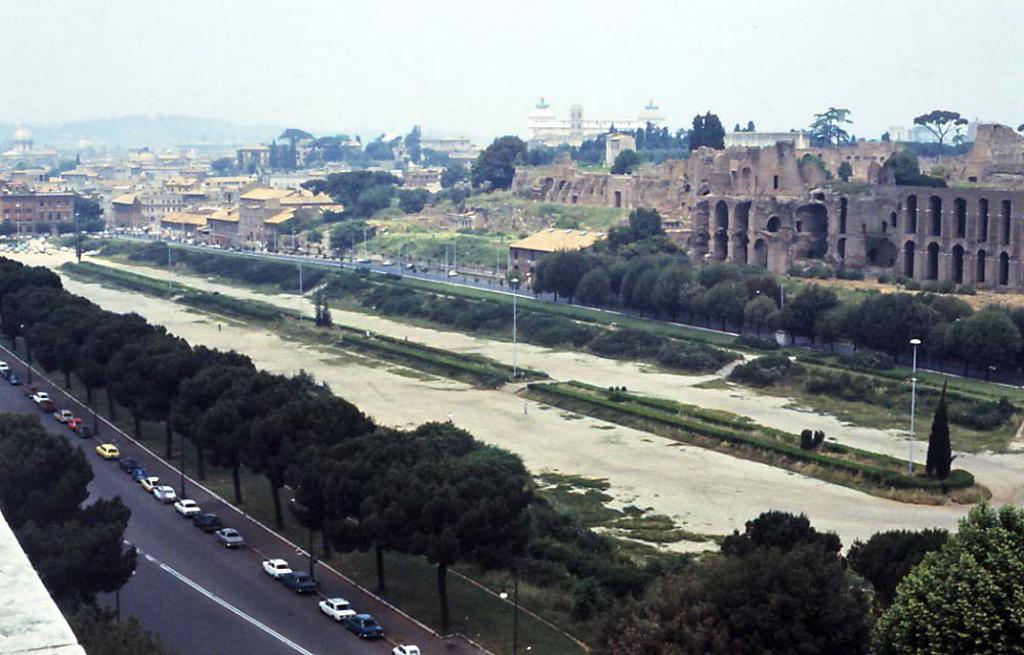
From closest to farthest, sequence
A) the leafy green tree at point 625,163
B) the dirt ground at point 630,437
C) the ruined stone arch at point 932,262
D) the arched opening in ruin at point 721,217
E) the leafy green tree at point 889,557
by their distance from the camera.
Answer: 1. the leafy green tree at point 889,557
2. the dirt ground at point 630,437
3. the ruined stone arch at point 932,262
4. the arched opening in ruin at point 721,217
5. the leafy green tree at point 625,163

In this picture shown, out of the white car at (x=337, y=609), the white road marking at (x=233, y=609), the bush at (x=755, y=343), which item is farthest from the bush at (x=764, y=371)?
the white car at (x=337, y=609)

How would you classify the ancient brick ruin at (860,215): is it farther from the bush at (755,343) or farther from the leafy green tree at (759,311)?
the bush at (755,343)

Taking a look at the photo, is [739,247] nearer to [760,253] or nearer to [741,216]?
[741,216]

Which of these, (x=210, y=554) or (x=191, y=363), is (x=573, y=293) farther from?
(x=210, y=554)

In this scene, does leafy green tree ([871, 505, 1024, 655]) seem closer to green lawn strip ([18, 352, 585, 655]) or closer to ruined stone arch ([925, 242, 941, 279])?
green lawn strip ([18, 352, 585, 655])

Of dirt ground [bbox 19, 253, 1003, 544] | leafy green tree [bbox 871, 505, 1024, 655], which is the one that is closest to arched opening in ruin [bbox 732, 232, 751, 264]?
dirt ground [bbox 19, 253, 1003, 544]
